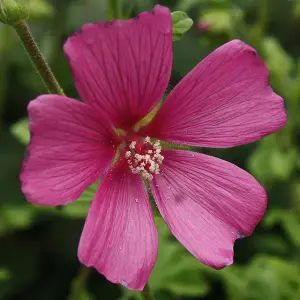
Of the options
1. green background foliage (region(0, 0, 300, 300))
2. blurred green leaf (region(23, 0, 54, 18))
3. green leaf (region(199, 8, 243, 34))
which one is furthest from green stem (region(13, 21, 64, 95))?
blurred green leaf (region(23, 0, 54, 18))

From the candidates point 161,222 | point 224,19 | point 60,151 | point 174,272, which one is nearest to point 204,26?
point 224,19

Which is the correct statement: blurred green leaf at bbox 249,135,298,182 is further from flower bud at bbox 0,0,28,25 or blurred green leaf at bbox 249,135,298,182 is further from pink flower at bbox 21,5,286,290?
flower bud at bbox 0,0,28,25

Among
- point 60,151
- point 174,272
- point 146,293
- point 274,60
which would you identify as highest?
point 60,151

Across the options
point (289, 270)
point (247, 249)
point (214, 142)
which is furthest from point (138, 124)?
point (247, 249)

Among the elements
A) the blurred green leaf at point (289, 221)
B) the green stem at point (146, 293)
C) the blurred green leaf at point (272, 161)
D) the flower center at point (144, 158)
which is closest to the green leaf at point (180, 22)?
the flower center at point (144, 158)

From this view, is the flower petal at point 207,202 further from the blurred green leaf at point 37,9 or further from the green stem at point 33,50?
the blurred green leaf at point 37,9

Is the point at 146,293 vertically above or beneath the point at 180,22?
beneath

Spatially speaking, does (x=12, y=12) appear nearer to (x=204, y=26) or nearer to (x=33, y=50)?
(x=33, y=50)

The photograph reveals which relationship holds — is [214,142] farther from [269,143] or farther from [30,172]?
[269,143]
